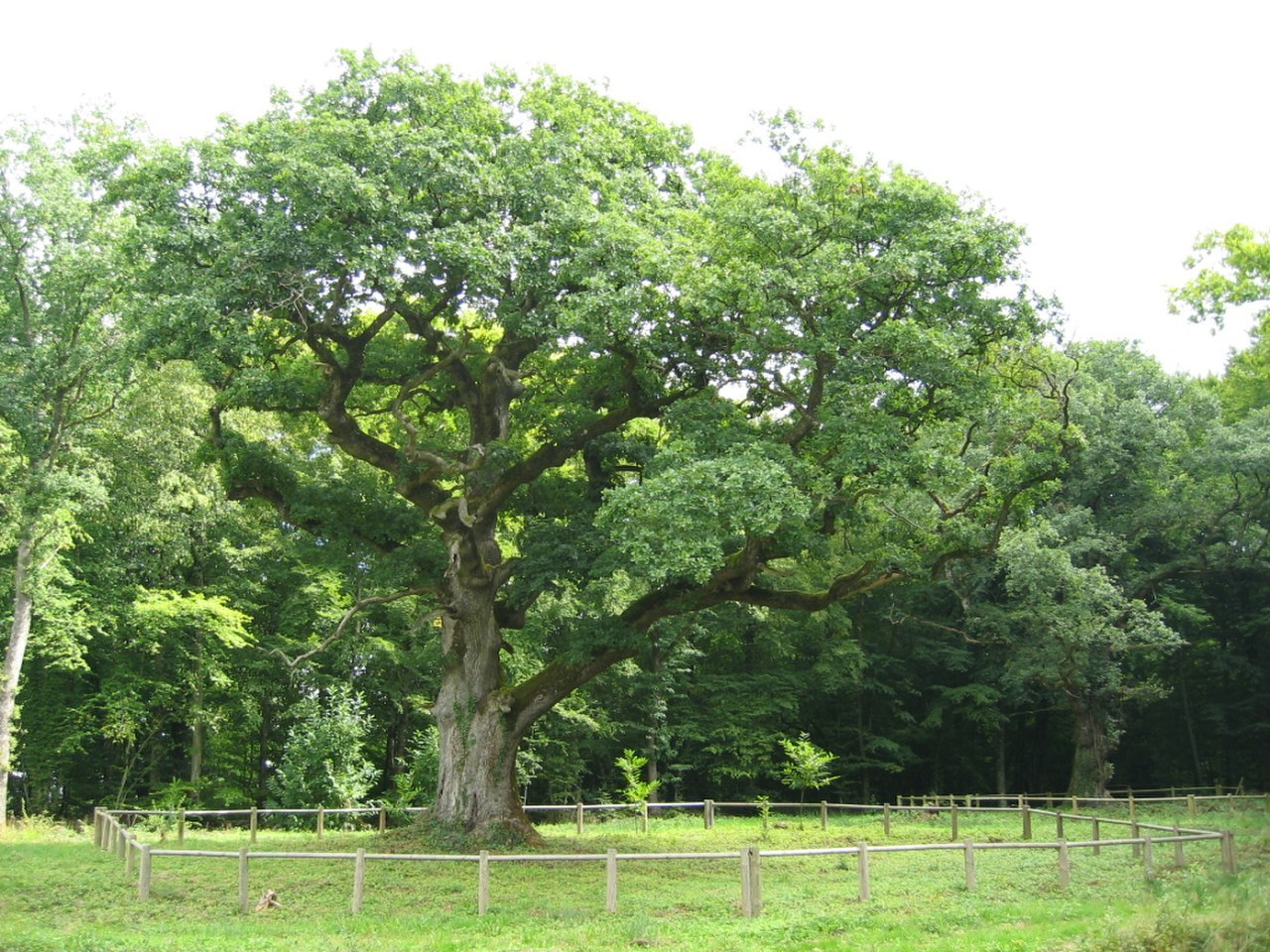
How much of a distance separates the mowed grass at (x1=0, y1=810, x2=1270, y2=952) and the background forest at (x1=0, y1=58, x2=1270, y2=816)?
14.3 feet

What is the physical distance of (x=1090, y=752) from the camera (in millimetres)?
35844

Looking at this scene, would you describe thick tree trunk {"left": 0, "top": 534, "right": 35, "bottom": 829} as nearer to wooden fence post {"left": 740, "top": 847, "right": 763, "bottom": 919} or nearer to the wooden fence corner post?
the wooden fence corner post

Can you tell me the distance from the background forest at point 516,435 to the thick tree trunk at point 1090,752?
0.43 feet

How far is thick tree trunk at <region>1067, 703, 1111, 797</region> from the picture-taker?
35625 mm

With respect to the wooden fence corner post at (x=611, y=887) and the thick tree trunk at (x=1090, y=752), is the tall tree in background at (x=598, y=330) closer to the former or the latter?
the wooden fence corner post at (x=611, y=887)

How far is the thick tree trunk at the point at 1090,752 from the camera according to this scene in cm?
3562

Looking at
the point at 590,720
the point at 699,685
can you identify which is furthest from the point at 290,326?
the point at 699,685

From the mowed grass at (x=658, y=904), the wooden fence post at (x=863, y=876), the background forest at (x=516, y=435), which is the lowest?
the mowed grass at (x=658, y=904)

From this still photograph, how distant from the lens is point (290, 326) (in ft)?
60.2

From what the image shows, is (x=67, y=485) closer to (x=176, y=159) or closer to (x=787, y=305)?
(x=176, y=159)

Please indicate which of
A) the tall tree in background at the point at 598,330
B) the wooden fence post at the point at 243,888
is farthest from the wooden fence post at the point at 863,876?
the wooden fence post at the point at 243,888

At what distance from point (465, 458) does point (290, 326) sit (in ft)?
13.0

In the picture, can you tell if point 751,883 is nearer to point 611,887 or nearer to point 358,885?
point 611,887

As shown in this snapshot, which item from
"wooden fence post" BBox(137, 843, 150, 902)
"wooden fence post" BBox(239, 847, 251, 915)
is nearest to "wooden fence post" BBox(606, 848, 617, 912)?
"wooden fence post" BBox(239, 847, 251, 915)
